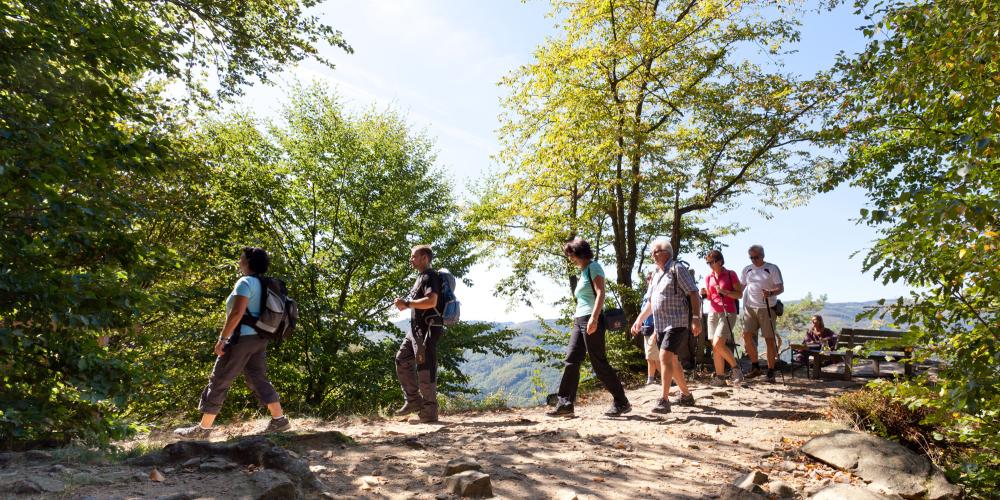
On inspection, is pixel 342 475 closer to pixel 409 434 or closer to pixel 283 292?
pixel 409 434

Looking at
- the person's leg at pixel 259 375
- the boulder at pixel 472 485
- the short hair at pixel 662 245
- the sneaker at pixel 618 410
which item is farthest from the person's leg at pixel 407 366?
the short hair at pixel 662 245

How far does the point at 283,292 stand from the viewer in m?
6.01

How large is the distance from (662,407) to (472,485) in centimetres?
370

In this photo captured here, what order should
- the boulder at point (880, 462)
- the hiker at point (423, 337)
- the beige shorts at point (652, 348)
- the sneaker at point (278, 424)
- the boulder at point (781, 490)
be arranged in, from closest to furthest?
the boulder at point (781, 490)
the boulder at point (880, 462)
the sneaker at point (278, 424)
the hiker at point (423, 337)
the beige shorts at point (652, 348)

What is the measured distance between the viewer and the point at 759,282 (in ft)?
29.8

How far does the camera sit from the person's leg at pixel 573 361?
6.75 metres

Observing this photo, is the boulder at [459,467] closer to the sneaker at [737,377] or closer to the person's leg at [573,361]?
the person's leg at [573,361]

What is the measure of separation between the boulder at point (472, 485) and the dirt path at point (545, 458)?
0.08 meters

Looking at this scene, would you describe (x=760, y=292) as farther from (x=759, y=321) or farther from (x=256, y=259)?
(x=256, y=259)

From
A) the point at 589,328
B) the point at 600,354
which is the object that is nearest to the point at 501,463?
the point at 589,328

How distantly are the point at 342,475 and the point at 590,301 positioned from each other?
11.5 feet

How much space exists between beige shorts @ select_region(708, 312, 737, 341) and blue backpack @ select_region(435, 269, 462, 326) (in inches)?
177

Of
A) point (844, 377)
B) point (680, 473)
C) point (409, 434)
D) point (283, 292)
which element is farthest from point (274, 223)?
point (844, 377)

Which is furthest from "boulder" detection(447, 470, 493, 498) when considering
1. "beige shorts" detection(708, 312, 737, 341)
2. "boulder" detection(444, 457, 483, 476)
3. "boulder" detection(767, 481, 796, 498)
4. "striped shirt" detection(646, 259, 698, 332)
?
"beige shorts" detection(708, 312, 737, 341)
